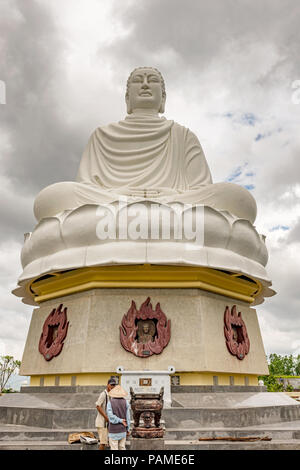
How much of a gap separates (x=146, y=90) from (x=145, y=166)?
8.89 ft

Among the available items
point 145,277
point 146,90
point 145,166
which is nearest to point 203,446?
point 145,277

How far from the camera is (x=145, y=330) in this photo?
7543mm

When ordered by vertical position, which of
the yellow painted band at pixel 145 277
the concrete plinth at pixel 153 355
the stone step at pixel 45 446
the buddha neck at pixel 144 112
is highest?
the buddha neck at pixel 144 112

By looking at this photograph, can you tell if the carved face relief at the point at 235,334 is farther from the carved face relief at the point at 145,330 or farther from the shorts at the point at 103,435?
the shorts at the point at 103,435

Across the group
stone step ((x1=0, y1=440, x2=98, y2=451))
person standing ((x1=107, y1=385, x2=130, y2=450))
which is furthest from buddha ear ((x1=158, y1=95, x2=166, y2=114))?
stone step ((x1=0, y1=440, x2=98, y2=451))

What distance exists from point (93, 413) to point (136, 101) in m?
8.61

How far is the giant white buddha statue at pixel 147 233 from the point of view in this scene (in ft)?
24.9

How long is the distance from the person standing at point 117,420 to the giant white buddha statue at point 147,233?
114 inches

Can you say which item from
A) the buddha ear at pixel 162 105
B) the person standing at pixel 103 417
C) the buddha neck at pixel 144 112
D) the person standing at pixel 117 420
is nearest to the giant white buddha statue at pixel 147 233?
the buddha neck at pixel 144 112

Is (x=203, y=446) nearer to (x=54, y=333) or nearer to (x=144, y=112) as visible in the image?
(x=54, y=333)

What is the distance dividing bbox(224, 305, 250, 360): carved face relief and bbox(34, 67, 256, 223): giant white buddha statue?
2017 millimetres

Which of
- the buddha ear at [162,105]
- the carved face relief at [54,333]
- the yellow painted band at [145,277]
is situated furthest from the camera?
the buddha ear at [162,105]

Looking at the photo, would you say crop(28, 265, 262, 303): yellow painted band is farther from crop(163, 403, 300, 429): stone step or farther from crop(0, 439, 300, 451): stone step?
crop(0, 439, 300, 451): stone step

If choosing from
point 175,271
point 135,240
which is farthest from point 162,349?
point 135,240
